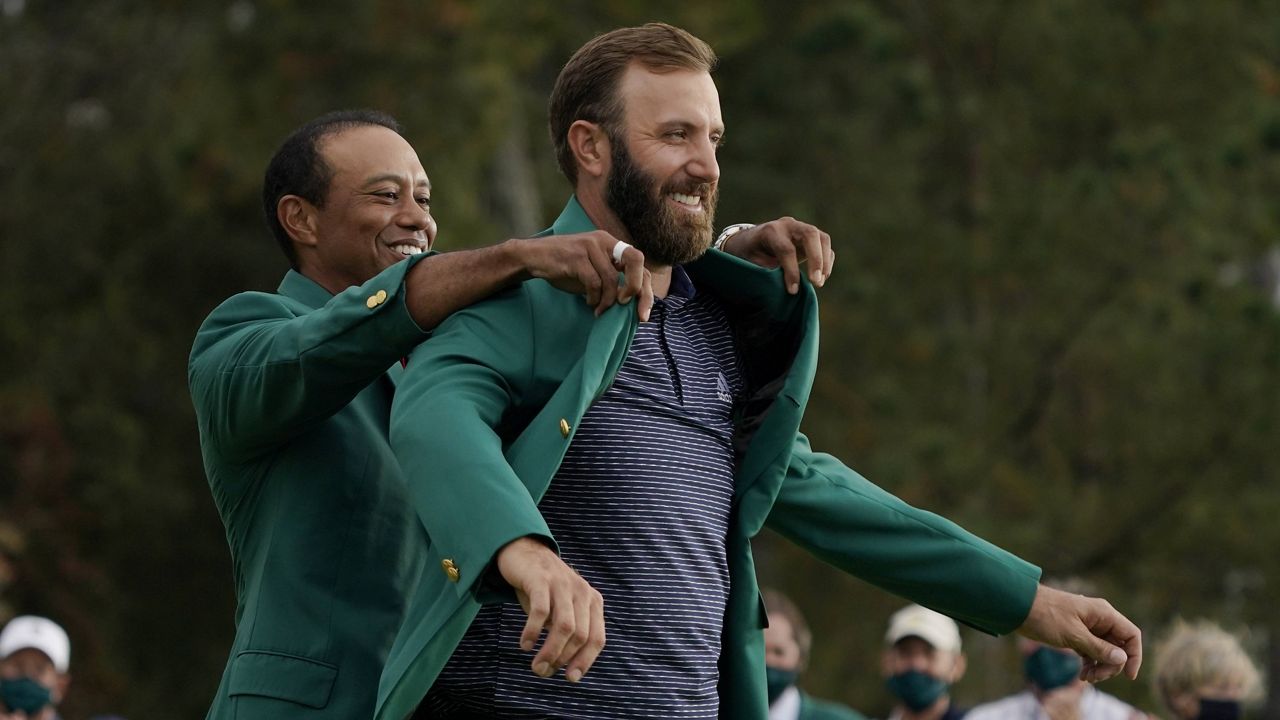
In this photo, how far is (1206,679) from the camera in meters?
8.62

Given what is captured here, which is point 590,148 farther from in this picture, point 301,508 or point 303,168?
point 303,168

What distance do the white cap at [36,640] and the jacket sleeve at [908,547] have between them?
18.9ft

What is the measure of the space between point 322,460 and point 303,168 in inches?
36.3

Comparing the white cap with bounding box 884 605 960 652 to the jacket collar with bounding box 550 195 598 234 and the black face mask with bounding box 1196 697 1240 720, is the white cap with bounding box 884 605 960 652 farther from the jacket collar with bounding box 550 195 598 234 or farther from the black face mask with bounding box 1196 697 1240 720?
the jacket collar with bounding box 550 195 598 234

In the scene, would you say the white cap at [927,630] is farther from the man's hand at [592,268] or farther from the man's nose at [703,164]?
the man's hand at [592,268]

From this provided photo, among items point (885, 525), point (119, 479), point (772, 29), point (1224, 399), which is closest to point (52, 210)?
point (119, 479)

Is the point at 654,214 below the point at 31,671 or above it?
above

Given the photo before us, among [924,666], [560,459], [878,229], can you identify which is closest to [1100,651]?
[560,459]

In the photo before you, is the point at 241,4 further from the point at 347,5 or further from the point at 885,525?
the point at 885,525

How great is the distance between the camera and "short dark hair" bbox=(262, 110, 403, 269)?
5277 mm

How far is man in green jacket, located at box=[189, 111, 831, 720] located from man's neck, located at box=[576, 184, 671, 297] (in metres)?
0.26

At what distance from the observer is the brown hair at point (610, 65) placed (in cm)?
443

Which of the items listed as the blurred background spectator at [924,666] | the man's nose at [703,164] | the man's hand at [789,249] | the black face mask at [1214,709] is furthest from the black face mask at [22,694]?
the man's nose at [703,164]

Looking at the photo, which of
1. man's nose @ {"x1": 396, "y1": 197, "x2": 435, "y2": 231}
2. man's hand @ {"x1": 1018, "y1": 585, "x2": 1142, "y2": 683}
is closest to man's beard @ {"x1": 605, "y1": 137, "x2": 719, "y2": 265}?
man's nose @ {"x1": 396, "y1": 197, "x2": 435, "y2": 231}
